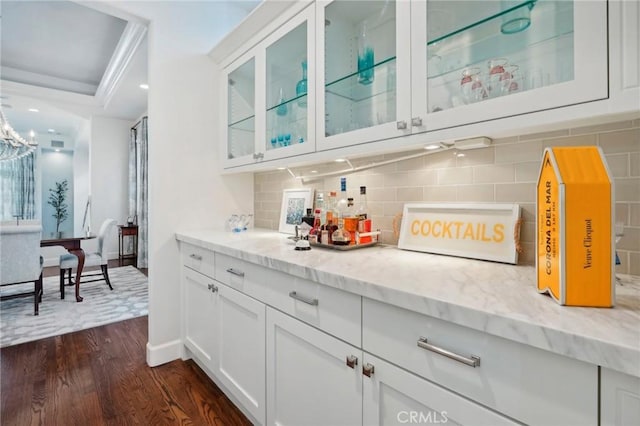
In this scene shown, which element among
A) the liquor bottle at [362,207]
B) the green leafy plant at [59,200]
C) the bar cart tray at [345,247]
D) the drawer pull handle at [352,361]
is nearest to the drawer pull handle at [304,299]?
the drawer pull handle at [352,361]

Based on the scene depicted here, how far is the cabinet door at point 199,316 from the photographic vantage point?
1786mm

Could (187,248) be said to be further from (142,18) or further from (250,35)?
(142,18)

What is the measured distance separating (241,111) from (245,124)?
118 mm

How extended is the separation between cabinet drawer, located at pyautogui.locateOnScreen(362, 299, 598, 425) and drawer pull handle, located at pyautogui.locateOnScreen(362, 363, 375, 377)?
0.17 feet

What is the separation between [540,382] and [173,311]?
7.31ft

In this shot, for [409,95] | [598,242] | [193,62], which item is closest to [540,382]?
[598,242]

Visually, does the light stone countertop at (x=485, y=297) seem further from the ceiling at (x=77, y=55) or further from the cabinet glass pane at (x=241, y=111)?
the ceiling at (x=77, y=55)

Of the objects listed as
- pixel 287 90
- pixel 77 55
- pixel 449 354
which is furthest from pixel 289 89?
pixel 77 55

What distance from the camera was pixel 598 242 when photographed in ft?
2.14

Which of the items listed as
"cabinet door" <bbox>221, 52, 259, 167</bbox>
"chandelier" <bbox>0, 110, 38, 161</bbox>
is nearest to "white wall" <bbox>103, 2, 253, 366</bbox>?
"cabinet door" <bbox>221, 52, 259, 167</bbox>

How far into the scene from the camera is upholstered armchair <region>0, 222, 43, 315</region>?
9.43 ft

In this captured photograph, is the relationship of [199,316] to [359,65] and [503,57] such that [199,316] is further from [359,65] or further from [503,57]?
[503,57]

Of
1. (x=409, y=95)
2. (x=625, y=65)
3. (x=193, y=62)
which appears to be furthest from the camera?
(x=193, y=62)

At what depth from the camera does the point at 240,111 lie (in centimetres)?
224
